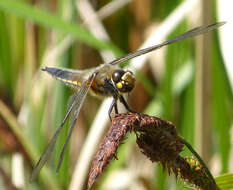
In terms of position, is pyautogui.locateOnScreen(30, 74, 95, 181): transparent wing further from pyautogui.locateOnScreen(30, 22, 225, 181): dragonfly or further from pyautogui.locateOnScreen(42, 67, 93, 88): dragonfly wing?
pyautogui.locateOnScreen(42, 67, 93, 88): dragonfly wing

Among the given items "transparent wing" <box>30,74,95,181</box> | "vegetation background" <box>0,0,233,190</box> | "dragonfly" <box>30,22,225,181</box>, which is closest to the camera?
"transparent wing" <box>30,74,95,181</box>

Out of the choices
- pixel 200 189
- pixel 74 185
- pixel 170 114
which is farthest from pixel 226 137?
pixel 200 189

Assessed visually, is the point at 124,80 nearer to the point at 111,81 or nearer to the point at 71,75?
the point at 111,81

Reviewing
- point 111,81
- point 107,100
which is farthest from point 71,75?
point 107,100

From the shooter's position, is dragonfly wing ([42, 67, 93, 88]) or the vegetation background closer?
dragonfly wing ([42, 67, 93, 88])

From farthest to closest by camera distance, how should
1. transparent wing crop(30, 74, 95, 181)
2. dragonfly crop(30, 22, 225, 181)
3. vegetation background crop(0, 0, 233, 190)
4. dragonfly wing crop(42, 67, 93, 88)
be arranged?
1. vegetation background crop(0, 0, 233, 190)
2. dragonfly wing crop(42, 67, 93, 88)
3. dragonfly crop(30, 22, 225, 181)
4. transparent wing crop(30, 74, 95, 181)

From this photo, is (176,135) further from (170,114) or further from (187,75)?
(187,75)

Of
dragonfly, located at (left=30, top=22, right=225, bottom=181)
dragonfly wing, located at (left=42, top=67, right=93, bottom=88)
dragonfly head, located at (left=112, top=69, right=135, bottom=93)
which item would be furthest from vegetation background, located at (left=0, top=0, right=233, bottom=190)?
dragonfly head, located at (left=112, top=69, right=135, bottom=93)
